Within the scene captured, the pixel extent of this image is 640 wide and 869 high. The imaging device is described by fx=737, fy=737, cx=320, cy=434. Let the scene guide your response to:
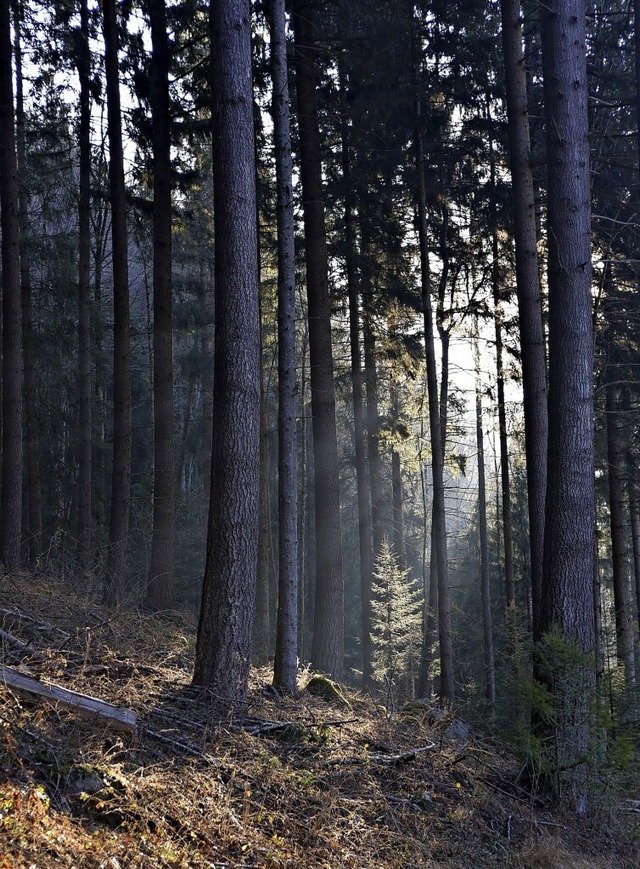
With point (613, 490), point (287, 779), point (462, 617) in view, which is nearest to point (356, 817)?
point (287, 779)

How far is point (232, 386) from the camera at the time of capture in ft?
23.0

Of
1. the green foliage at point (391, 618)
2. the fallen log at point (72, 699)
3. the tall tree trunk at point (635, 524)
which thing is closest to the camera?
the fallen log at point (72, 699)

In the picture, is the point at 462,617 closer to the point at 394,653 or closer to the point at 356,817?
the point at 394,653

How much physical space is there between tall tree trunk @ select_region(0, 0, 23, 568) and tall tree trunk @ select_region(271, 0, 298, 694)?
5694 mm

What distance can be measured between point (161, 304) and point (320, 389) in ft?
10.2

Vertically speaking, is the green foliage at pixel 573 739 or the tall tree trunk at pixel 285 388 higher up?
the tall tree trunk at pixel 285 388

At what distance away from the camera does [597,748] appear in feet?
22.6

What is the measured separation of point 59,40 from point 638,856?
14.7 meters

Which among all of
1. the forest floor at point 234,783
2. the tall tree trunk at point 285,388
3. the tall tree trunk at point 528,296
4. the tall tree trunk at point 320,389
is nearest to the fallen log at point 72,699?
the forest floor at point 234,783

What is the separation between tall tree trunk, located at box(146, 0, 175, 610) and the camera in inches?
483

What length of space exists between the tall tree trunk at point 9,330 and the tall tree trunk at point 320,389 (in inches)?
190

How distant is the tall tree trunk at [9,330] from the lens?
1199 centimetres

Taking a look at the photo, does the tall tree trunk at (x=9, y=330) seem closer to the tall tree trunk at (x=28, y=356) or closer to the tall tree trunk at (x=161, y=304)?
the tall tree trunk at (x=161, y=304)

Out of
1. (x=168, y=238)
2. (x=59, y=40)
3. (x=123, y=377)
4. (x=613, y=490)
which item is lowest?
(x=613, y=490)
